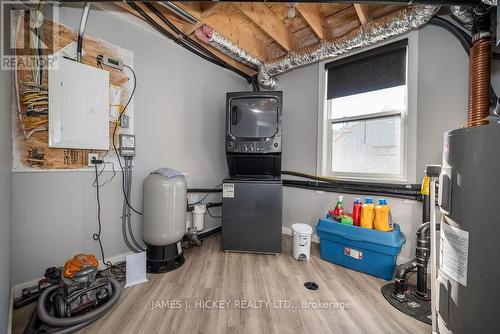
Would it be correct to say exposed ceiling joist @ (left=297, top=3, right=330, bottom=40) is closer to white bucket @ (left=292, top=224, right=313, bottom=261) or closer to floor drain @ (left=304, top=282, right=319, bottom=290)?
white bucket @ (left=292, top=224, right=313, bottom=261)

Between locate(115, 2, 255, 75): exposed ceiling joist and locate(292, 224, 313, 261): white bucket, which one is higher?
locate(115, 2, 255, 75): exposed ceiling joist

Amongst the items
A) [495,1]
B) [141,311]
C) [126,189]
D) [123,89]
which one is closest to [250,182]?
[126,189]

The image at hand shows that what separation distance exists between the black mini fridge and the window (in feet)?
2.87

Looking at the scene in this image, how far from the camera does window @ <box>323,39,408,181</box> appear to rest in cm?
201

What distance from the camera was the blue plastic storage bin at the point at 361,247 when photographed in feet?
5.50

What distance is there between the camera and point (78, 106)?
158 centimetres

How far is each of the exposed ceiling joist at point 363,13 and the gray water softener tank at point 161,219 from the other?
213 cm

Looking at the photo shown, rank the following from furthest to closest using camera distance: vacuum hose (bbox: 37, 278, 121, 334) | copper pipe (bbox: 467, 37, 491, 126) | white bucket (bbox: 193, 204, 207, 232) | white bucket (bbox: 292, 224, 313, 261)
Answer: white bucket (bbox: 193, 204, 207, 232)
white bucket (bbox: 292, 224, 313, 261)
copper pipe (bbox: 467, 37, 491, 126)
vacuum hose (bbox: 37, 278, 121, 334)

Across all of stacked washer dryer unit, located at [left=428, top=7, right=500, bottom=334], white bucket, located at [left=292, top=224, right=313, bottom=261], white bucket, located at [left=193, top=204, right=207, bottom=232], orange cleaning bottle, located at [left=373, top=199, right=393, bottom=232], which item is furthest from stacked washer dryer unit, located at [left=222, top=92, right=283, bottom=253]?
stacked washer dryer unit, located at [left=428, top=7, right=500, bottom=334]

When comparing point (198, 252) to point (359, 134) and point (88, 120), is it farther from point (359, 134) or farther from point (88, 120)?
point (359, 134)

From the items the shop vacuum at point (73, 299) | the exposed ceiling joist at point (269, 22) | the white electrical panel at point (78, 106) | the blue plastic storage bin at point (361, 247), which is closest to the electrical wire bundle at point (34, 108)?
the white electrical panel at point (78, 106)

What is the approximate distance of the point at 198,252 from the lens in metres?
2.20

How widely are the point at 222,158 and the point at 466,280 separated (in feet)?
8.05

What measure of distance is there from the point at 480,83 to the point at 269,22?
1781 millimetres
